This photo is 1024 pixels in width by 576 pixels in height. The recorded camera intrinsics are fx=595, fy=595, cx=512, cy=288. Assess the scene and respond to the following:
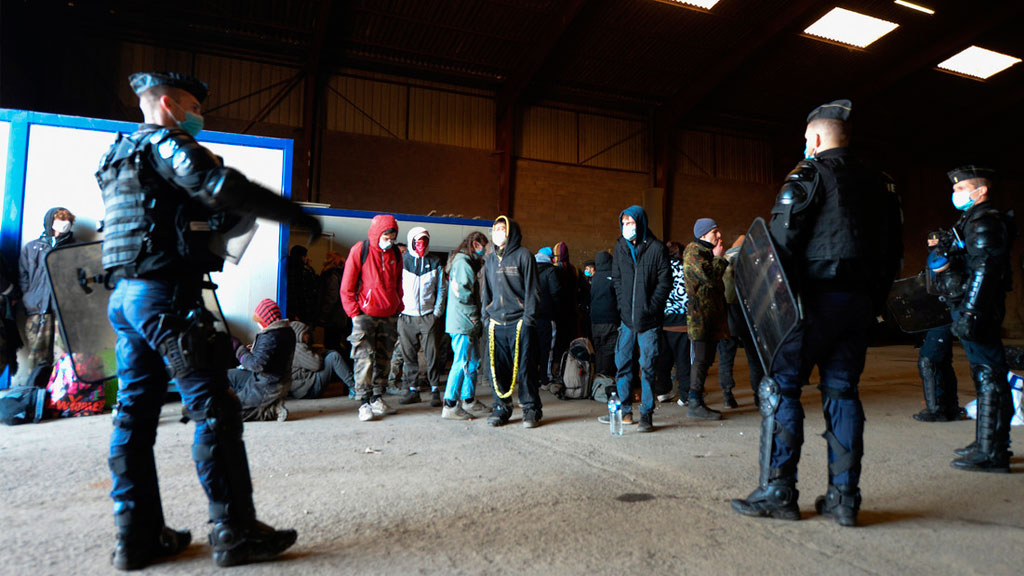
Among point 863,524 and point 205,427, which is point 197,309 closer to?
point 205,427

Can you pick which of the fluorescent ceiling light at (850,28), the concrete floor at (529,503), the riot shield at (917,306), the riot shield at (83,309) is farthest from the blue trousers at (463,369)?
the fluorescent ceiling light at (850,28)

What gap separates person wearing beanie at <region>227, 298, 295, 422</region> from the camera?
17.2ft

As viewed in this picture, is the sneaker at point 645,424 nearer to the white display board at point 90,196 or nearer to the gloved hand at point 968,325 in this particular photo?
the gloved hand at point 968,325

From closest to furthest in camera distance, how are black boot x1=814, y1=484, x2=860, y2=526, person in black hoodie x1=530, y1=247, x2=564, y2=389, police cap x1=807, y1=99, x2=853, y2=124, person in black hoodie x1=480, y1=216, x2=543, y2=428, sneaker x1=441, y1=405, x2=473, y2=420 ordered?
1. black boot x1=814, y1=484, x2=860, y2=526
2. police cap x1=807, y1=99, x2=853, y2=124
3. person in black hoodie x1=480, y1=216, x2=543, y2=428
4. sneaker x1=441, y1=405, x2=473, y2=420
5. person in black hoodie x1=530, y1=247, x2=564, y2=389

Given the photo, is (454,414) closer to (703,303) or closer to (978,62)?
(703,303)

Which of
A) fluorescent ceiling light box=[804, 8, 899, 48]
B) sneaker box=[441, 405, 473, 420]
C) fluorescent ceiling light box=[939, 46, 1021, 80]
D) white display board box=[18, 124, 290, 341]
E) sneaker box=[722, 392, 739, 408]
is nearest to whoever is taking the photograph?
sneaker box=[441, 405, 473, 420]

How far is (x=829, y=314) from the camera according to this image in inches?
106

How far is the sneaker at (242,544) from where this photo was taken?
2205 mm

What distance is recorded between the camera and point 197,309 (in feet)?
7.52

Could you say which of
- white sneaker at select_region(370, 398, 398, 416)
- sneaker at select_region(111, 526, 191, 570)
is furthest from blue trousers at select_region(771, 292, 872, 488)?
white sneaker at select_region(370, 398, 398, 416)

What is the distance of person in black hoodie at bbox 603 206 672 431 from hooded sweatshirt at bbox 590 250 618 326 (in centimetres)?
185

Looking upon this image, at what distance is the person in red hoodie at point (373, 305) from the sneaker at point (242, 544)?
314 centimetres

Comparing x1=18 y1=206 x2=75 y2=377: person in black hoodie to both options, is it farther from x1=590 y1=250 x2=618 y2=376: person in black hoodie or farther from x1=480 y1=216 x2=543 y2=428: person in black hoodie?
x1=590 y1=250 x2=618 y2=376: person in black hoodie

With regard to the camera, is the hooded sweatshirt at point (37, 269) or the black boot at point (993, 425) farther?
the hooded sweatshirt at point (37, 269)
